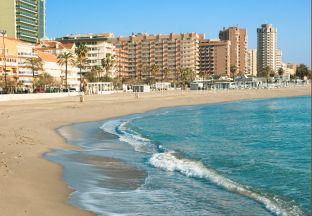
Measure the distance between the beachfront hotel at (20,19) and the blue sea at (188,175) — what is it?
117m

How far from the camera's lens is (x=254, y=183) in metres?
12.9

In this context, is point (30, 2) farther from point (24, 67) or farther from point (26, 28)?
point (24, 67)

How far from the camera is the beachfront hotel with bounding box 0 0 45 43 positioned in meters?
134

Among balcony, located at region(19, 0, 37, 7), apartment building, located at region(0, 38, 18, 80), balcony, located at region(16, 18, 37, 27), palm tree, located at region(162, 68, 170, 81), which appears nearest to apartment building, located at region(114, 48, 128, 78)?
palm tree, located at region(162, 68, 170, 81)

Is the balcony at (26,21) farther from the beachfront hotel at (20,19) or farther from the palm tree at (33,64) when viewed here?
the palm tree at (33,64)

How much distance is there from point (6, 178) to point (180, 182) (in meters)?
4.46

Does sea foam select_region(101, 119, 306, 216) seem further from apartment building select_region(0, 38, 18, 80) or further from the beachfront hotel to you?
the beachfront hotel

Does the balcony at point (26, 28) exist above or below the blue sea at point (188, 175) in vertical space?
above

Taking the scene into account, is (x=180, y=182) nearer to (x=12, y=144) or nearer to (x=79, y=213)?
(x=79, y=213)

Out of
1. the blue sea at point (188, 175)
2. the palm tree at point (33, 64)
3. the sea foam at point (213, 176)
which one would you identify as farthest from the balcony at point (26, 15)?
the sea foam at point (213, 176)

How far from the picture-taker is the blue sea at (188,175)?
10.3m

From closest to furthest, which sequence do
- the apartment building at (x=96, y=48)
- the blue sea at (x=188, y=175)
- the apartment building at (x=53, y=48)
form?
the blue sea at (x=188, y=175)
the apartment building at (x=53, y=48)
the apartment building at (x=96, y=48)

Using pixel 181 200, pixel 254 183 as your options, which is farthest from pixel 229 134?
pixel 181 200

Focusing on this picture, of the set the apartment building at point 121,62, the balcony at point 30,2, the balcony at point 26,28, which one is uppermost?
the balcony at point 30,2
